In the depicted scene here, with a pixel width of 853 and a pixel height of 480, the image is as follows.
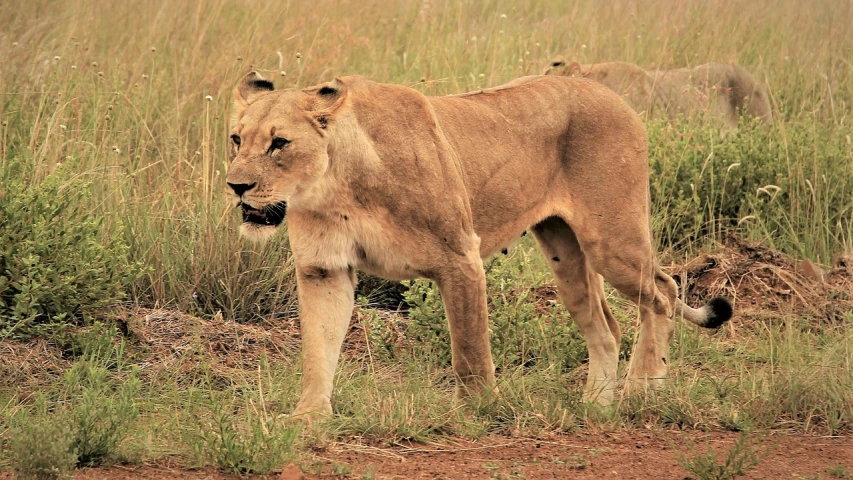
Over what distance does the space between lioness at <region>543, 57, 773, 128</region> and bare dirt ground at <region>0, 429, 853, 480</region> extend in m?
3.86

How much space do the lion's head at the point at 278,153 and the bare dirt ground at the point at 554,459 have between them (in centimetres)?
90

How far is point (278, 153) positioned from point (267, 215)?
0.23m

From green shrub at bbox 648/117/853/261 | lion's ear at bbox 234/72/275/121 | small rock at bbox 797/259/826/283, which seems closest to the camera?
lion's ear at bbox 234/72/275/121

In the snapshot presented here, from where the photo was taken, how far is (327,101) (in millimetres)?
4332

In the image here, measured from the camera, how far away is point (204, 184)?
20.4 ft

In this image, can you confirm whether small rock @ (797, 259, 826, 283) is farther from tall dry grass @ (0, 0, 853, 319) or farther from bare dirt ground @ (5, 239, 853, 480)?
tall dry grass @ (0, 0, 853, 319)

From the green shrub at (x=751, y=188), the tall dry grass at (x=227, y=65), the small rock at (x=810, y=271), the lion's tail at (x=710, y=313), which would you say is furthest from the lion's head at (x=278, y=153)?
the small rock at (x=810, y=271)

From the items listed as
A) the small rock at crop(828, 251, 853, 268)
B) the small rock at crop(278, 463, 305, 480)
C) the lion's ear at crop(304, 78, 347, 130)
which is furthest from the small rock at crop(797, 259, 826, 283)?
the small rock at crop(278, 463, 305, 480)

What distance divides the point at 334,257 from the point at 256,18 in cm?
460

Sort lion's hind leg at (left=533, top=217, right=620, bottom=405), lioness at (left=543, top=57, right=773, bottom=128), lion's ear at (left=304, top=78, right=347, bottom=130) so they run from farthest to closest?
lioness at (left=543, top=57, right=773, bottom=128)
lion's hind leg at (left=533, top=217, right=620, bottom=405)
lion's ear at (left=304, top=78, right=347, bottom=130)

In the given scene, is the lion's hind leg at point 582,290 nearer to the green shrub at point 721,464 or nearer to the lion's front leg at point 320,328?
the lion's front leg at point 320,328

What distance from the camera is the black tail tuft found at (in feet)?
17.8

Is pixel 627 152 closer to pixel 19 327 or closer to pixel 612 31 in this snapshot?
pixel 19 327

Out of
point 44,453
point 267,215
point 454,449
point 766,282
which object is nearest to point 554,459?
point 454,449
